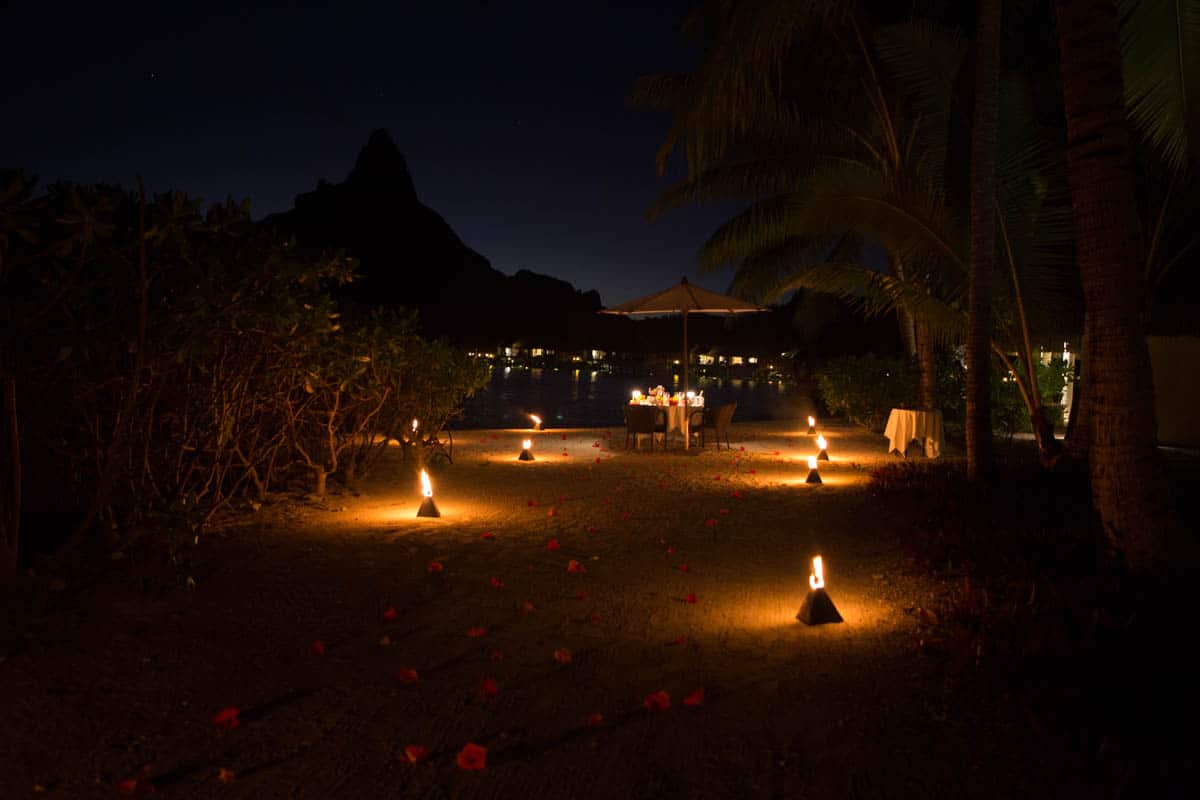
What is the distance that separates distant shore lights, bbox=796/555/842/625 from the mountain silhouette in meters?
42.5

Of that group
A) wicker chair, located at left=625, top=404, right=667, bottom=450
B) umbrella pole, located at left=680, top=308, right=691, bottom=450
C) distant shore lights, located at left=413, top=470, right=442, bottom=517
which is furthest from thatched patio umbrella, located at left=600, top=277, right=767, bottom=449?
distant shore lights, located at left=413, top=470, right=442, bottom=517

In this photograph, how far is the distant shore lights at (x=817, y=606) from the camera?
4.73 meters

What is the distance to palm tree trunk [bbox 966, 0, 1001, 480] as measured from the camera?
875cm

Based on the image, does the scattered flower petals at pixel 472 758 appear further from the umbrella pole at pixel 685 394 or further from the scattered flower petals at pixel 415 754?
the umbrella pole at pixel 685 394

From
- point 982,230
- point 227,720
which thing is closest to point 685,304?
point 982,230

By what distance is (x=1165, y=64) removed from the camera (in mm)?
5887

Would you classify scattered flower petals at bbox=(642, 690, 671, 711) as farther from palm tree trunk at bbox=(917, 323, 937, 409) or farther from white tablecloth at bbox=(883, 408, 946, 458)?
palm tree trunk at bbox=(917, 323, 937, 409)

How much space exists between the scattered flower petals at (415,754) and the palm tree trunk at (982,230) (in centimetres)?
734

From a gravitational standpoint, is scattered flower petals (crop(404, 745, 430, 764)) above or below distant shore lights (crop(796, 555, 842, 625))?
below

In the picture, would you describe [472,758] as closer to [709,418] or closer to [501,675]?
[501,675]

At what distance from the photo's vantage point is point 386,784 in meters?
2.94

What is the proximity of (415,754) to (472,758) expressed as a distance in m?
0.23

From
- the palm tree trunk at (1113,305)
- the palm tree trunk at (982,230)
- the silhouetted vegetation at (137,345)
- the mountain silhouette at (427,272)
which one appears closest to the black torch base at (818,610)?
the palm tree trunk at (1113,305)

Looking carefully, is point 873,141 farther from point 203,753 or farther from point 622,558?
point 203,753
